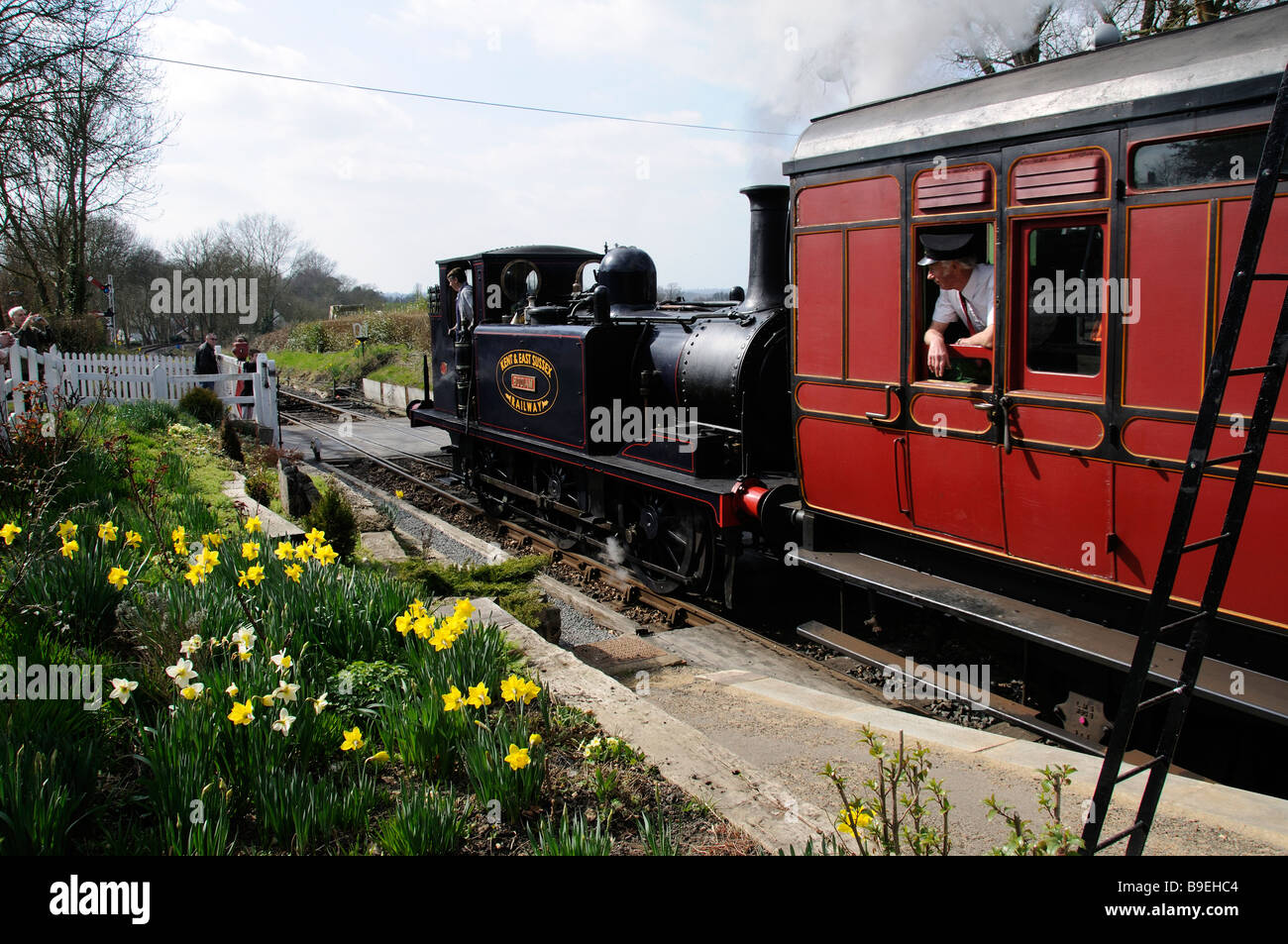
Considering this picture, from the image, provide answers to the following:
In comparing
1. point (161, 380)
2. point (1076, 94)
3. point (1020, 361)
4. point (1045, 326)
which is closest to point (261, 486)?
point (161, 380)

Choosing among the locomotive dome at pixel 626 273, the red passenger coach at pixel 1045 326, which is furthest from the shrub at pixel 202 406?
the red passenger coach at pixel 1045 326

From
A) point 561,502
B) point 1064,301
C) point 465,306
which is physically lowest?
point 561,502

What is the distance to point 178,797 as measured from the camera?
2.87 metres

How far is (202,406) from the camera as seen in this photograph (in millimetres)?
14062

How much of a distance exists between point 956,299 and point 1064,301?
67cm

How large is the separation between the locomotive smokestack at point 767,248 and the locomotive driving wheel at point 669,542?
5.93ft

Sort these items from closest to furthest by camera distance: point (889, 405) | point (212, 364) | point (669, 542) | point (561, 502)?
point (889, 405) → point (669, 542) → point (561, 502) → point (212, 364)

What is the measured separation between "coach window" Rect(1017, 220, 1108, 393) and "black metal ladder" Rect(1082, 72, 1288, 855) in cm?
180

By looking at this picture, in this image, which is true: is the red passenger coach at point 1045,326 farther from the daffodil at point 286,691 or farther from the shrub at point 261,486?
the shrub at point 261,486

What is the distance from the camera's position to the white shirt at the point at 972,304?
16.0 ft

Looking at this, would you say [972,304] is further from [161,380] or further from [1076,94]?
[161,380]

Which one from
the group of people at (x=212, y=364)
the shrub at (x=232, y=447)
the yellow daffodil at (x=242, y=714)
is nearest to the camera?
the yellow daffodil at (x=242, y=714)

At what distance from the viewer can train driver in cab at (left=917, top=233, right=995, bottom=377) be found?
4.88 m
